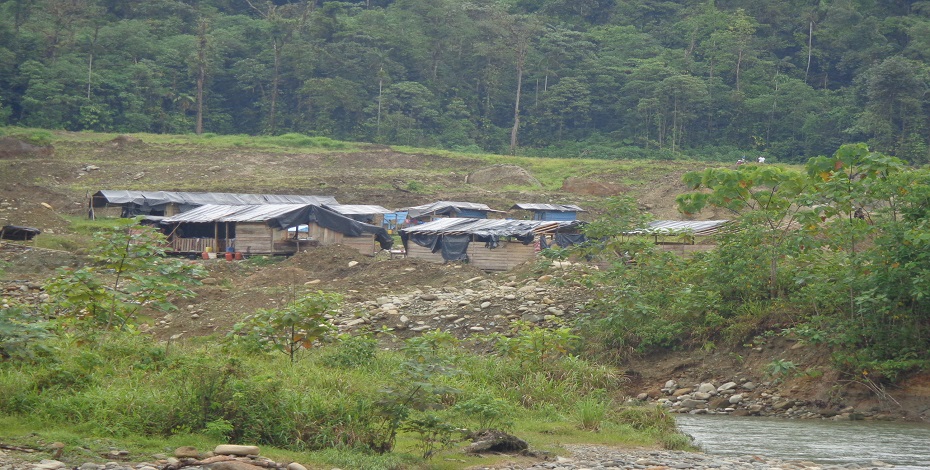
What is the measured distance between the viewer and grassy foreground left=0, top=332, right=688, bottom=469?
25.8 ft

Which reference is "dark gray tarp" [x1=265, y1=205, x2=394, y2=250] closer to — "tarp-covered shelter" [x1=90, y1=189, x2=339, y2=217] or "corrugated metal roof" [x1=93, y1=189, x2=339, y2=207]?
"tarp-covered shelter" [x1=90, y1=189, x2=339, y2=217]

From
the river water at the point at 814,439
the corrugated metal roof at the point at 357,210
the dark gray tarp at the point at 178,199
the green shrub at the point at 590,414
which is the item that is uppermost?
the dark gray tarp at the point at 178,199

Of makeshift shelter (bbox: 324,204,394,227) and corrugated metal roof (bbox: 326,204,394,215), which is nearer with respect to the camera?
corrugated metal roof (bbox: 326,204,394,215)

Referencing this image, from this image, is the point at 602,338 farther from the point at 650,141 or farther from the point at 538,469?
the point at 650,141

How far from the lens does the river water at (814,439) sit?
10.1 meters

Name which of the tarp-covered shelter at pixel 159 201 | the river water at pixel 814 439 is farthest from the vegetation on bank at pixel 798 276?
the tarp-covered shelter at pixel 159 201

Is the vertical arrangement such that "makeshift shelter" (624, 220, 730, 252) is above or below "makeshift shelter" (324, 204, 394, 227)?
above

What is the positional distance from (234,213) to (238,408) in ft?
78.6

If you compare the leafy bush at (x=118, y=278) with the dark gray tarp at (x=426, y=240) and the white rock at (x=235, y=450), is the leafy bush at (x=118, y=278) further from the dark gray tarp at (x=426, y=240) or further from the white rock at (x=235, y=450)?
the dark gray tarp at (x=426, y=240)

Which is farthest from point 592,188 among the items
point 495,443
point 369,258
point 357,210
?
point 495,443

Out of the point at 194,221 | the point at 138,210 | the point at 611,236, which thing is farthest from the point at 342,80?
the point at 611,236

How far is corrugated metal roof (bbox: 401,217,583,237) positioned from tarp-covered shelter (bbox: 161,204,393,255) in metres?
2.09

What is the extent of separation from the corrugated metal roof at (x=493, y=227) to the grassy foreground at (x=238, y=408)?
15.7 meters

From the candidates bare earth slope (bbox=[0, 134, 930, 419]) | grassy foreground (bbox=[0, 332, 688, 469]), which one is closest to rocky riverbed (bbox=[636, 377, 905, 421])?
bare earth slope (bbox=[0, 134, 930, 419])
